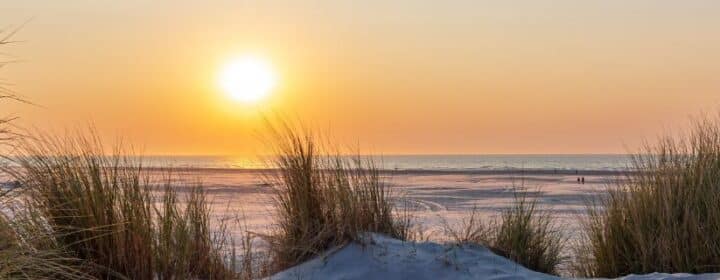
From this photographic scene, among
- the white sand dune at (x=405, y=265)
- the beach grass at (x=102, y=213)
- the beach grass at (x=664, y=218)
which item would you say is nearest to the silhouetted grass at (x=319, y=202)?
the white sand dune at (x=405, y=265)

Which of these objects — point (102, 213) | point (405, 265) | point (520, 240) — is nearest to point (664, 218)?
point (520, 240)

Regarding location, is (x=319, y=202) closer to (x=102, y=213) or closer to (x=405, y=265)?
(x=405, y=265)

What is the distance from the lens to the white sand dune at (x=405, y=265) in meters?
5.12

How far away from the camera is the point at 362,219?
576 centimetres

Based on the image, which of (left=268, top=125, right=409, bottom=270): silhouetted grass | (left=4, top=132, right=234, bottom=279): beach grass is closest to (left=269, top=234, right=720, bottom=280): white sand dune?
(left=268, top=125, right=409, bottom=270): silhouetted grass

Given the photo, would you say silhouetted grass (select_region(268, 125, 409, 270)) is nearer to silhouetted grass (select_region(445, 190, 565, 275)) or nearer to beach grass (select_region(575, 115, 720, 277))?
silhouetted grass (select_region(445, 190, 565, 275))

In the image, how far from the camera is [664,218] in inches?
224

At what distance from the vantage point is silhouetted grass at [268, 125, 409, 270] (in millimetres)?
5559

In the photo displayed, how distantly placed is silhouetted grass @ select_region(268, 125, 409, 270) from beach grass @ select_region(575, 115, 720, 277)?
1.66 meters

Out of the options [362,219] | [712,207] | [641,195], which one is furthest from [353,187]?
[712,207]

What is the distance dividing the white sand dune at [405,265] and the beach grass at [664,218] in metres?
0.49

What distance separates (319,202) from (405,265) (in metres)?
0.91

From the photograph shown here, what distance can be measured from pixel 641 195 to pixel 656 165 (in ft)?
1.74

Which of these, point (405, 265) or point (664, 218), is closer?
point (405, 265)
